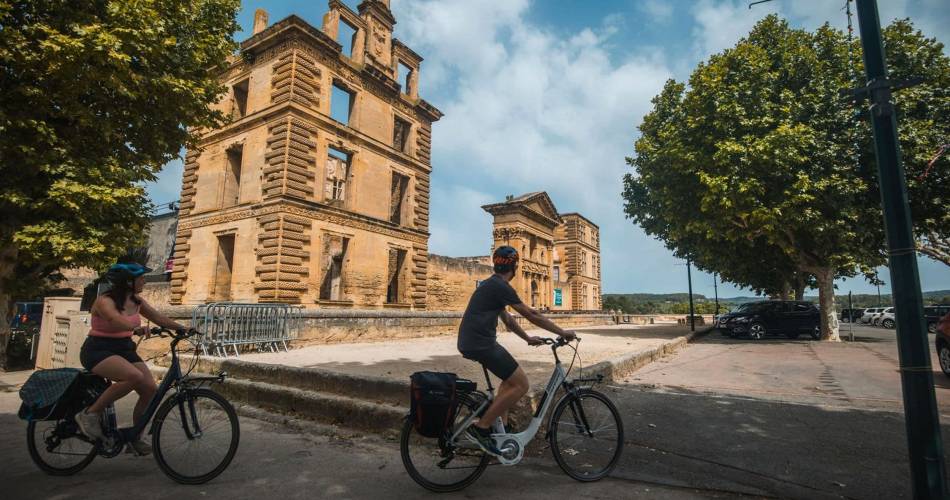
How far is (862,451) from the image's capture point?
161 inches

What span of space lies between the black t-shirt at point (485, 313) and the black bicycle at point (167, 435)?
6.61ft

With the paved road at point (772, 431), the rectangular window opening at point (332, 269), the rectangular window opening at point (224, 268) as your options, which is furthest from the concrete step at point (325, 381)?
the rectangular window opening at point (224, 268)

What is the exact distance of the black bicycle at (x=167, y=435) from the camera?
3.53 m

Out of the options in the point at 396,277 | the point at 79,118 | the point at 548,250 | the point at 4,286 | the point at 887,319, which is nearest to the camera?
the point at 79,118

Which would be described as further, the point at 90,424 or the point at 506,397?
the point at 90,424

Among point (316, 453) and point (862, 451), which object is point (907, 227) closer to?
point (862, 451)

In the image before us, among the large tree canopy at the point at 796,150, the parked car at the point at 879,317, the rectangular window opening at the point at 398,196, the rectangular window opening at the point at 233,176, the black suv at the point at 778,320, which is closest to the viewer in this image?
the large tree canopy at the point at 796,150

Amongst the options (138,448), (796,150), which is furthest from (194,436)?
(796,150)

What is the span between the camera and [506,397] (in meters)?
3.38

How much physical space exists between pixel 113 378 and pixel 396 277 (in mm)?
18618

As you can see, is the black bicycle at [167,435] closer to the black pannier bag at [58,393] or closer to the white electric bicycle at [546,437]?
the black pannier bag at [58,393]

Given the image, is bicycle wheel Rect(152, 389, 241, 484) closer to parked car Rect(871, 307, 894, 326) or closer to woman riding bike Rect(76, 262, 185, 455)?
woman riding bike Rect(76, 262, 185, 455)

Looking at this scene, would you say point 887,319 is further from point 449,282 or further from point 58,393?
point 58,393

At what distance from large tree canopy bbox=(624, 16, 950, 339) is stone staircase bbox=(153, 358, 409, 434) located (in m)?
13.6
